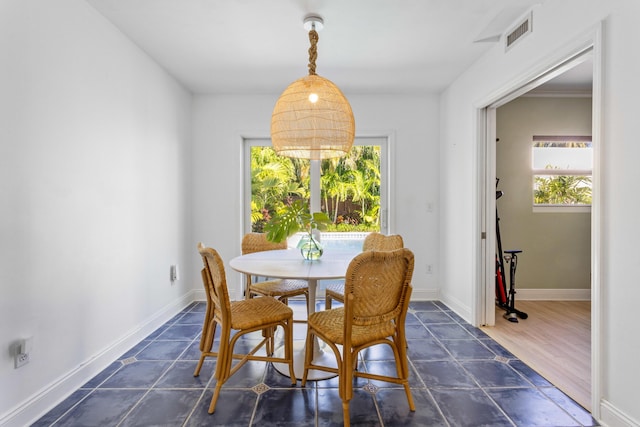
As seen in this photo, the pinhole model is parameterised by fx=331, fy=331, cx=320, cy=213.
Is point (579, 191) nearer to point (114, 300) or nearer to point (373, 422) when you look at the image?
point (373, 422)

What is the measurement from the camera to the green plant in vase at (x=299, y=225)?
237 centimetres

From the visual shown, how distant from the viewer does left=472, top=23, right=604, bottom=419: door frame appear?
1737 mm

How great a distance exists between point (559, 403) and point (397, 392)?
0.92 metres

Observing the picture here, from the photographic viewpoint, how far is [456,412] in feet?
5.99

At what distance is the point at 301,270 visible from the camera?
207 cm

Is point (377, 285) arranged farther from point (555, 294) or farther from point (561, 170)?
point (561, 170)

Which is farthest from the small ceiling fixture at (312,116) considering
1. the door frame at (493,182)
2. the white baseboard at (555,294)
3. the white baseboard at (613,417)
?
the white baseboard at (555,294)

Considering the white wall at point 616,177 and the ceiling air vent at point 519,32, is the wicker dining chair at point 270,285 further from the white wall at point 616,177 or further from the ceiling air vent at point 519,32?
the ceiling air vent at point 519,32

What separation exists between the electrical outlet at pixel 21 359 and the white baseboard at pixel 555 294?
4.50 meters

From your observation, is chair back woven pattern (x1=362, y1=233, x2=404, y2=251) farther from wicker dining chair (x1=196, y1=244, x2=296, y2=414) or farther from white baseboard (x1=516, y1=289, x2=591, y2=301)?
white baseboard (x1=516, y1=289, x2=591, y2=301)

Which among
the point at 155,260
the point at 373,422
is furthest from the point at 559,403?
the point at 155,260

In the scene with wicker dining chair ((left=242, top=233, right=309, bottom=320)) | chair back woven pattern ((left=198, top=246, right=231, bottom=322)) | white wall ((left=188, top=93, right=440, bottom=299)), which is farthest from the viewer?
white wall ((left=188, top=93, right=440, bottom=299))

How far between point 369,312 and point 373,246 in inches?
49.8

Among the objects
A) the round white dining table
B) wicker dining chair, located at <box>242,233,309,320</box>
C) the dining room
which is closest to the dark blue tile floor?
the dining room
